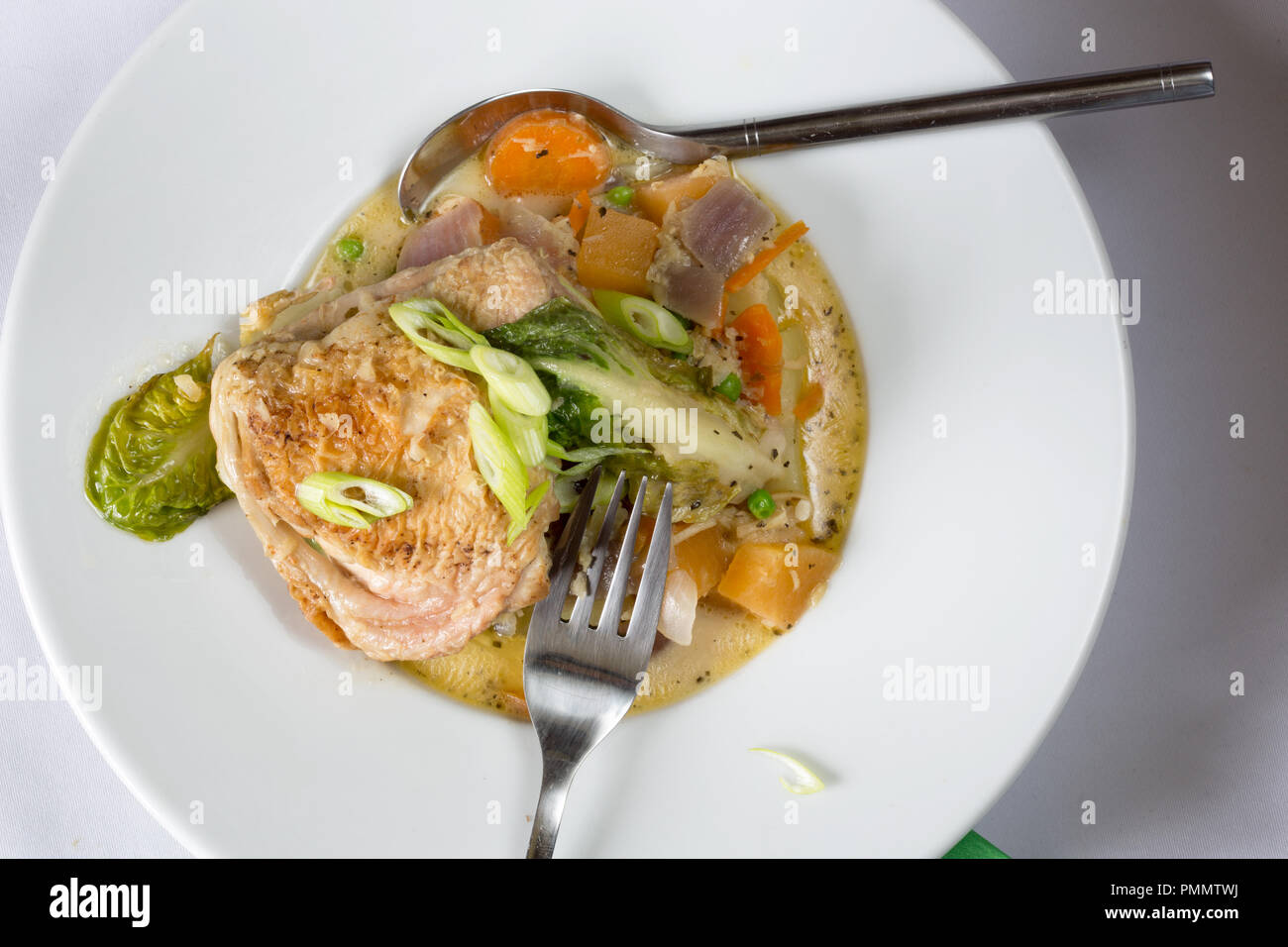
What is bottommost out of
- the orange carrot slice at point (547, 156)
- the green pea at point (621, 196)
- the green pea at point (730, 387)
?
the green pea at point (730, 387)

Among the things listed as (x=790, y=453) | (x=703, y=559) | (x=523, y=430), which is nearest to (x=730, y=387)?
(x=790, y=453)

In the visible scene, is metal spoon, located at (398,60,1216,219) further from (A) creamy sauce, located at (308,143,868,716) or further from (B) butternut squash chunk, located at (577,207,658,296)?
(B) butternut squash chunk, located at (577,207,658,296)

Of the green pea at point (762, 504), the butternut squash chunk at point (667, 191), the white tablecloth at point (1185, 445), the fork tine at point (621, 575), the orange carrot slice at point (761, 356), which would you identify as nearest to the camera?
the fork tine at point (621, 575)

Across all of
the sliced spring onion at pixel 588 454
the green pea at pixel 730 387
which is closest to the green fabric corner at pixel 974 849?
the green pea at pixel 730 387

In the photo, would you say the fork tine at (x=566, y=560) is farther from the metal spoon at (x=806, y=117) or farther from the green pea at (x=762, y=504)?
the metal spoon at (x=806, y=117)

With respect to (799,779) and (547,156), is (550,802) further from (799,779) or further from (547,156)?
(547,156)

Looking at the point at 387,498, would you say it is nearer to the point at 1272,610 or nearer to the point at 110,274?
the point at 110,274
